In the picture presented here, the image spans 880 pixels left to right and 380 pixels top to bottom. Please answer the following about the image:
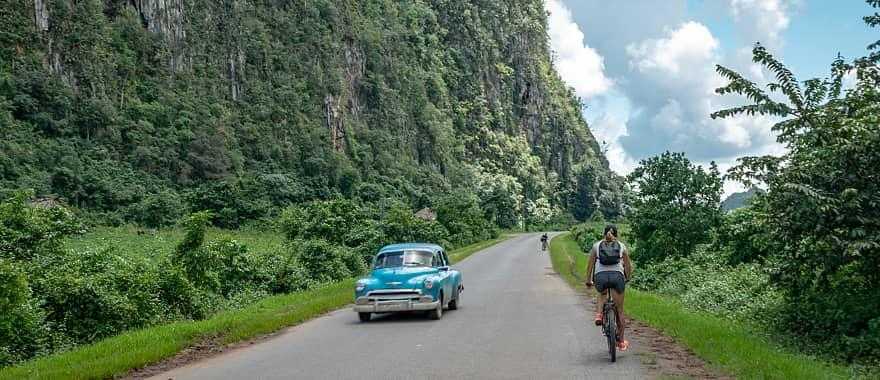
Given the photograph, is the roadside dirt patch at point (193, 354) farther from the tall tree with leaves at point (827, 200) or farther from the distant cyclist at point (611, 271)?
the tall tree with leaves at point (827, 200)

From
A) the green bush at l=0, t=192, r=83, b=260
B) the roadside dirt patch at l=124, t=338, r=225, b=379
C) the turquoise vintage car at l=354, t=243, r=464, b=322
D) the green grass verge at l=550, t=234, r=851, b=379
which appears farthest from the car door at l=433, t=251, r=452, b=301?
the green bush at l=0, t=192, r=83, b=260

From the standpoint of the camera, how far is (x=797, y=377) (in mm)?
8562

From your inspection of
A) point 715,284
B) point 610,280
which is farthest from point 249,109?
point 610,280

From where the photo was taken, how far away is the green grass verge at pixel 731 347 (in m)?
9.04

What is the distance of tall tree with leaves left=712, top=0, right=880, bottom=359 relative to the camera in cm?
1044

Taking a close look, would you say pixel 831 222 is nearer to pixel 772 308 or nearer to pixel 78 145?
pixel 772 308

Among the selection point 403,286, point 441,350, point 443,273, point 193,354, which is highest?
point 443,273

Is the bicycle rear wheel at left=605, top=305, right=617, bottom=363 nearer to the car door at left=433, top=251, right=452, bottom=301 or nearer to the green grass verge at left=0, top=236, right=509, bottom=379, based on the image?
the car door at left=433, top=251, right=452, bottom=301

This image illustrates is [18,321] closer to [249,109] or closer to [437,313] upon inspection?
[437,313]

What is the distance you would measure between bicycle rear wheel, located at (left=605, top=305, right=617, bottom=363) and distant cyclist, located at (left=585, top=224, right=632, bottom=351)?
5.7 inches

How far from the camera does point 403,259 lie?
17.0 meters

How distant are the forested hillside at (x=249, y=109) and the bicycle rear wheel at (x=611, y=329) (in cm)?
5304

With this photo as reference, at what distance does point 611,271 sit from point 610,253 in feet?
0.81

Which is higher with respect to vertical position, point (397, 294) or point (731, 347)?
point (397, 294)
